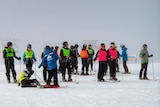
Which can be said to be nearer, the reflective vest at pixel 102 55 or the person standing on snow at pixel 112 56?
the reflective vest at pixel 102 55

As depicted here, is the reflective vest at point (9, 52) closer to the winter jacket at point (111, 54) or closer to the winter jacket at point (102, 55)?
the winter jacket at point (102, 55)

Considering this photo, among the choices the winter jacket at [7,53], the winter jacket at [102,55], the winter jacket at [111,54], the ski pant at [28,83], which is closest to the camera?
the ski pant at [28,83]

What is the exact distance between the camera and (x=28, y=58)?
11.4 metres

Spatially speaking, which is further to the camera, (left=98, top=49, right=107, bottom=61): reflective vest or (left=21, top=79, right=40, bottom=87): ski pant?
(left=98, top=49, right=107, bottom=61): reflective vest

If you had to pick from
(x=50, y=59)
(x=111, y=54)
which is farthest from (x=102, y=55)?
(x=50, y=59)

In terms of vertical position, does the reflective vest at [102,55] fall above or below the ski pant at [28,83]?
above

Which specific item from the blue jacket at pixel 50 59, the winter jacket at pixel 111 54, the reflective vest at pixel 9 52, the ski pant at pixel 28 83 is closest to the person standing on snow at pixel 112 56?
the winter jacket at pixel 111 54

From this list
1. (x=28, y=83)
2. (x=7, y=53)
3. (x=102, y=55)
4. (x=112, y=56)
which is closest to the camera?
(x=28, y=83)

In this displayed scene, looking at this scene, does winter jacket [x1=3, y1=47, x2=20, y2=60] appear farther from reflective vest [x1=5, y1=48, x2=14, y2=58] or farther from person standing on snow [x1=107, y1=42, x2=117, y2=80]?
person standing on snow [x1=107, y1=42, x2=117, y2=80]

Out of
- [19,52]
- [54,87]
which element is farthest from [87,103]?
[19,52]

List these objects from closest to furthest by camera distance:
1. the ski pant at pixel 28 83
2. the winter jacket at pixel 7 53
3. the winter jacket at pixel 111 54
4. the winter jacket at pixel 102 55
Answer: the ski pant at pixel 28 83 → the winter jacket at pixel 7 53 → the winter jacket at pixel 102 55 → the winter jacket at pixel 111 54

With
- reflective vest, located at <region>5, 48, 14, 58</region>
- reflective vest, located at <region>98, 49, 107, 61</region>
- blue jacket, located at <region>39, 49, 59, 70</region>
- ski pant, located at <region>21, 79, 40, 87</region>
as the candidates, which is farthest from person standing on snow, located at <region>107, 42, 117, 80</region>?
reflective vest, located at <region>5, 48, 14, 58</region>

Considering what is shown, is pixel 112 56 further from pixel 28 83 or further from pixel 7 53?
pixel 7 53

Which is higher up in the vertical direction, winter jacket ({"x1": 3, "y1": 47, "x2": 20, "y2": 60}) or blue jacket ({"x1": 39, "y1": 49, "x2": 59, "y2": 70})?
winter jacket ({"x1": 3, "y1": 47, "x2": 20, "y2": 60})
